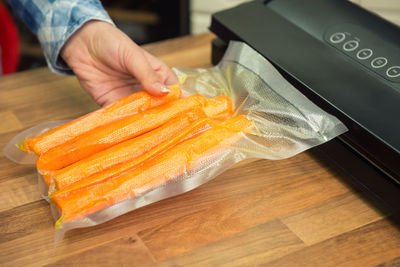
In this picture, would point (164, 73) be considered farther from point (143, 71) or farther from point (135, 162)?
point (135, 162)

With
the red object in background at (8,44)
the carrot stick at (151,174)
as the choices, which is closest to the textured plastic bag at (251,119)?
the carrot stick at (151,174)

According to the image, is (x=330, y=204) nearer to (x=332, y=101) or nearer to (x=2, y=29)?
(x=332, y=101)

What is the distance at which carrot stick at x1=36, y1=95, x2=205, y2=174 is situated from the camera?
0.63 metres

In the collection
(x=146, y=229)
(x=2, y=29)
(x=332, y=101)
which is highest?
(x=332, y=101)

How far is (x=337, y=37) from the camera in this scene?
2.52ft

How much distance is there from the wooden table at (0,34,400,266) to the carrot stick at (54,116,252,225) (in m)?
0.03

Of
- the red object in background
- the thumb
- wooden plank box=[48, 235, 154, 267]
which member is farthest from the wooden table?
the red object in background

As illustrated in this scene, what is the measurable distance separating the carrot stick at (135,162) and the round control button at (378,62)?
0.85ft

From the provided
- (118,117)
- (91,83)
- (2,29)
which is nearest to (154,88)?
(118,117)

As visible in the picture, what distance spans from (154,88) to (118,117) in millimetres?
65

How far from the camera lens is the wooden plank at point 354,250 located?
54 centimetres

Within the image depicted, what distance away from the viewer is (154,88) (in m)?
0.68

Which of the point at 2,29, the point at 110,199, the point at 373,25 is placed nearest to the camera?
the point at 110,199

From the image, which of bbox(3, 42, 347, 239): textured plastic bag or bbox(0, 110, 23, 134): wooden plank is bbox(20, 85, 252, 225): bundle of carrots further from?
bbox(0, 110, 23, 134): wooden plank
